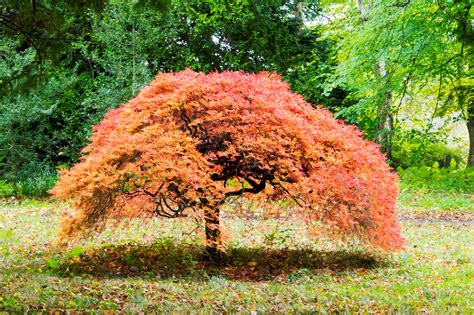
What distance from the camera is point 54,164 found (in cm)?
1697

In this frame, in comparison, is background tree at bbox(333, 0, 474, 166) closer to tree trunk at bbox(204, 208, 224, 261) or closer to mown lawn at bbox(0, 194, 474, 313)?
mown lawn at bbox(0, 194, 474, 313)

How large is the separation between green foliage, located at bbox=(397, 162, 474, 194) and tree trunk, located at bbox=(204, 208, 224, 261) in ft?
34.2

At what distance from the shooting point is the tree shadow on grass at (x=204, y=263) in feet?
21.7

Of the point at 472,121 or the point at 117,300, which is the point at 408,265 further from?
the point at 472,121

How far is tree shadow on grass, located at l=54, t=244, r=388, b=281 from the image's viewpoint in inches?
260

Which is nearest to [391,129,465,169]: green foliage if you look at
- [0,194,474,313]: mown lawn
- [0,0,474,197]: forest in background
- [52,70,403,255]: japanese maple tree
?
[0,0,474,197]: forest in background

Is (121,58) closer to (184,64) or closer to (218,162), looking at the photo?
(184,64)

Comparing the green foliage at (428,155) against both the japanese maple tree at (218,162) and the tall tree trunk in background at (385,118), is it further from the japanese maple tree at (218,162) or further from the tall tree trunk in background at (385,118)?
the japanese maple tree at (218,162)

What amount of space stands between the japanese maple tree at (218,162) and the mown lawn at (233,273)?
0.54m

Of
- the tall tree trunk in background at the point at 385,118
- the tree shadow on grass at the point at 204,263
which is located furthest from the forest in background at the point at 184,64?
the tree shadow on grass at the point at 204,263

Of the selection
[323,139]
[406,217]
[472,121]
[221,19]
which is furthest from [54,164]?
[472,121]

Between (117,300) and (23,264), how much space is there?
230 centimetres

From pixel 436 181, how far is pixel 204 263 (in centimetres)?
1189

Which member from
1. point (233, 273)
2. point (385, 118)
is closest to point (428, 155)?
point (385, 118)
